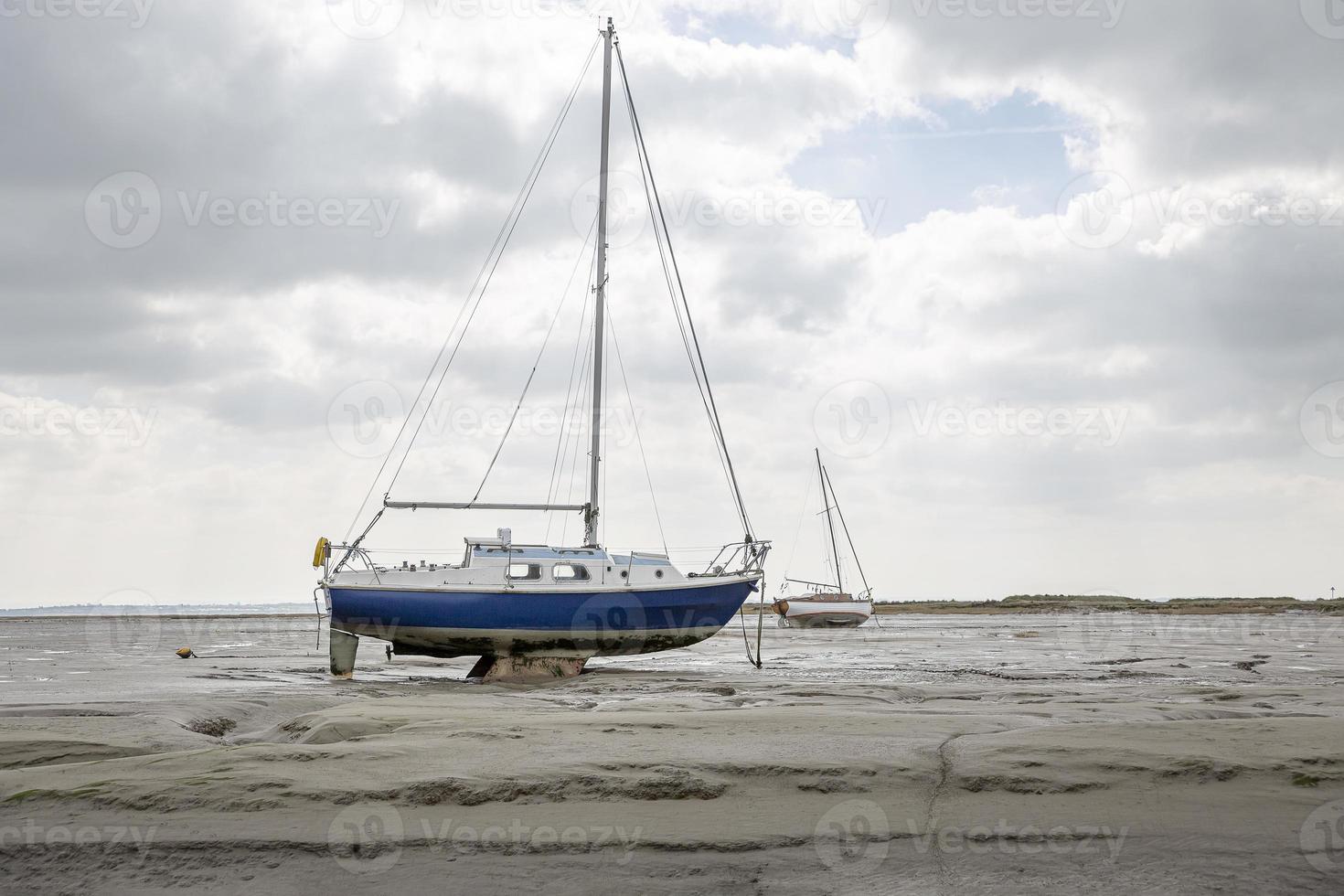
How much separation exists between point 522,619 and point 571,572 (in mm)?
1519

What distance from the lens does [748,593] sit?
2408cm

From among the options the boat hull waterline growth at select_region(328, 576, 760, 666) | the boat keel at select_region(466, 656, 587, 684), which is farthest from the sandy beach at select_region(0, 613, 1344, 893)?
the boat keel at select_region(466, 656, 587, 684)

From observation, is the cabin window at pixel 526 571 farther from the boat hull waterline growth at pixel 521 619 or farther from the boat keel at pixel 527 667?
the boat keel at pixel 527 667

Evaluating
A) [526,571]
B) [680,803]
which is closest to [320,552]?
[526,571]

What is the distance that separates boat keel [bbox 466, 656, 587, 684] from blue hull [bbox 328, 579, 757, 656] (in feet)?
0.55

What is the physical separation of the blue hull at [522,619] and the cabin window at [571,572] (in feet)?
1.67

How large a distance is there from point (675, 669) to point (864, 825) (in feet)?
56.3

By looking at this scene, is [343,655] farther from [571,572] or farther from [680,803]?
[680,803]

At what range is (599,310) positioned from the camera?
25.2m

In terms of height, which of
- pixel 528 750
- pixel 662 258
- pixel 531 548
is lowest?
pixel 528 750

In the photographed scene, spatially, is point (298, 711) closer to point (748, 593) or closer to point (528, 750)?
point (528, 750)

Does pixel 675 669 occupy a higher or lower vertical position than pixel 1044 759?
lower

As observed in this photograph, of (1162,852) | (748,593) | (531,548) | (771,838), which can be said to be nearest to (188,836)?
(771,838)

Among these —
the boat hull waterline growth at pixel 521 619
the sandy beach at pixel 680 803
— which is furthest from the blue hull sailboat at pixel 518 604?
the sandy beach at pixel 680 803
